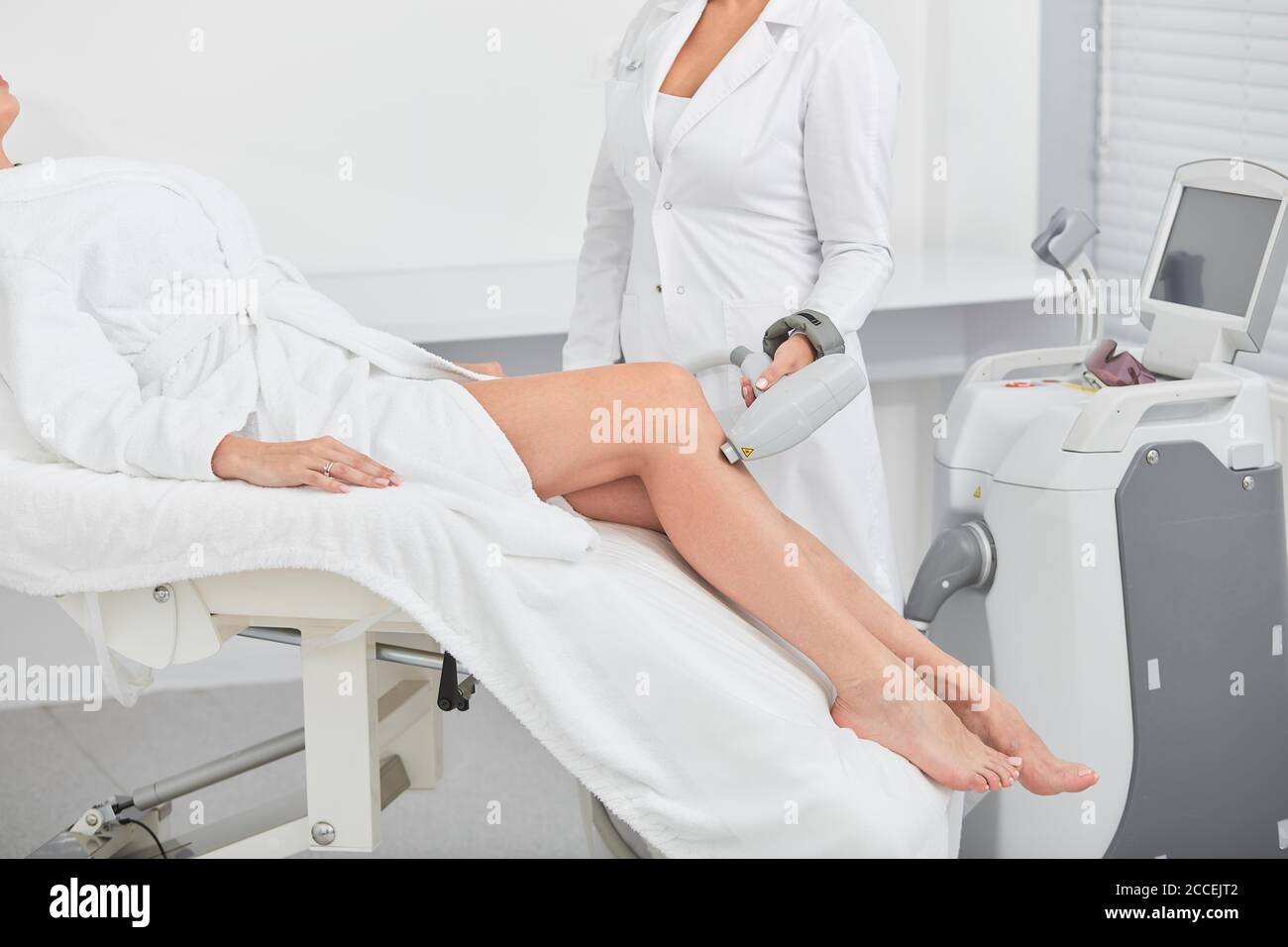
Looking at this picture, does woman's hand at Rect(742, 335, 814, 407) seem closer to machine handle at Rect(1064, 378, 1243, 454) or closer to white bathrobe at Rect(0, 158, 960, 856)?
white bathrobe at Rect(0, 158, 960, 856)

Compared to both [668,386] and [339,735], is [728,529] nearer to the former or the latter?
[668,386]

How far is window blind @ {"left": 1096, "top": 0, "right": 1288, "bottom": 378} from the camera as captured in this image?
2.24m

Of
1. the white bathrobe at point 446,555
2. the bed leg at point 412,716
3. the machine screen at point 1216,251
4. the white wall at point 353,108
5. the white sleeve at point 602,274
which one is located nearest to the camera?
the white bathrobe at point 446,555

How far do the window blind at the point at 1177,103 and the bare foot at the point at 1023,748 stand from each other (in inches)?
45.1

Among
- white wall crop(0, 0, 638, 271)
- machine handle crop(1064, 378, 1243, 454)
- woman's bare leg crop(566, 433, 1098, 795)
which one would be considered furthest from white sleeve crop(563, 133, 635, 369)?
white wall crop(0, 0, 638, 271)

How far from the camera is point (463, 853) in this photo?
2150 millimetres

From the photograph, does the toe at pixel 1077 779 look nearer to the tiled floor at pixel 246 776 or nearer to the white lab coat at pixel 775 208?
the white lab coat at pixel 775 208

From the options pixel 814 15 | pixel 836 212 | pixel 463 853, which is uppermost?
pixel 814 15

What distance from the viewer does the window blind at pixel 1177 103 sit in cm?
224

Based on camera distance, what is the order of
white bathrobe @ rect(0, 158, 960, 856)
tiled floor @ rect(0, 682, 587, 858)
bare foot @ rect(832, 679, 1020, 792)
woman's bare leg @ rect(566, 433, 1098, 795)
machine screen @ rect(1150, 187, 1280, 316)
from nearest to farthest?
white bathrobe @ rect(0, 158, 960, 856)
bare foot @ rect(832, 679, 1020, 792)
woman's bare leg @ rect(566, 433, 1098, 795)
machine screen @ rect(1150, 187, 1280, 316)
tiled floor @ rect(0, 682, 587, 858)

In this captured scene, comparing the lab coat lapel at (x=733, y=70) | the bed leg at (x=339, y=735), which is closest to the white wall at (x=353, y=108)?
the lab coat lapel at (x=733, y=70)
